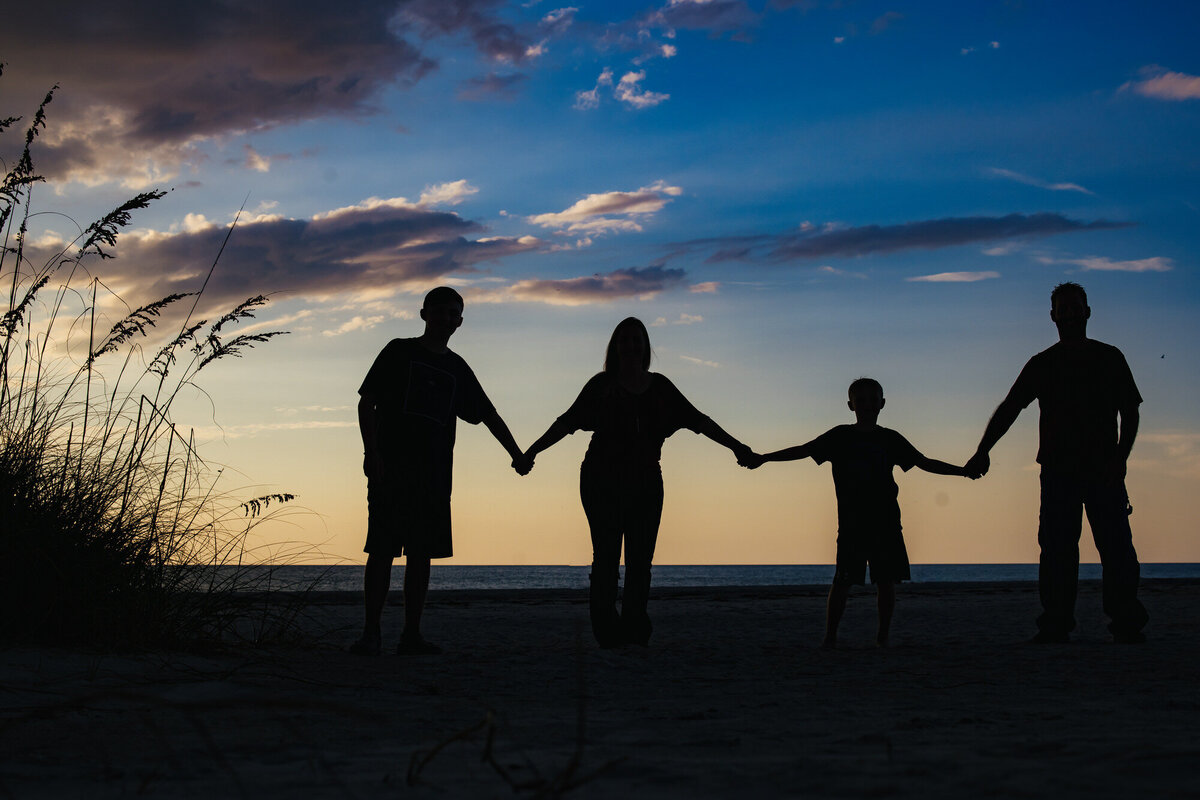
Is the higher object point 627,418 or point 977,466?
point 627,418

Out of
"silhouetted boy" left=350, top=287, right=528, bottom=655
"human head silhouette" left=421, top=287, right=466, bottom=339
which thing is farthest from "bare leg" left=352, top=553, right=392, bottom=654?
"human head silhouette" left=421, top=287, right=466, bottom=339

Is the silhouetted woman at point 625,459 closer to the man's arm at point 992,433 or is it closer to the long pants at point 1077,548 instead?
the man's arm at point 992,433

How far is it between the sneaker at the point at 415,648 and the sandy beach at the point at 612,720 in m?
0.16

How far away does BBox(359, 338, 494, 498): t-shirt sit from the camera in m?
5.34

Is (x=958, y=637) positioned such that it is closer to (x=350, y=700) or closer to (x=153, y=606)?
(x=350, y=700)

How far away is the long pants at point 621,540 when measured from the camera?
18.1ft

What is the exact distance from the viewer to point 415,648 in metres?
5.04

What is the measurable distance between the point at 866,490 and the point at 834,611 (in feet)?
2.48

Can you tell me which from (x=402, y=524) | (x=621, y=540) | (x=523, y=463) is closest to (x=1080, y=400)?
(x=621, y=540)

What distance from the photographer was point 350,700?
3.38 m

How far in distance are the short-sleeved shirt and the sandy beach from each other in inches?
43.9

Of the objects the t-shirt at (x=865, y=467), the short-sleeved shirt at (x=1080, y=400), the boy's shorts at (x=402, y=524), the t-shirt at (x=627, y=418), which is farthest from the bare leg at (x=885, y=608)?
the boy's shorts at (x=402, y=524)

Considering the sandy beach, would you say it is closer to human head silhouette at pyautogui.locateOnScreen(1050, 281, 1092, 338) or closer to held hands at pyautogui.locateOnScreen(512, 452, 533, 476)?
held hands at pyautogui.locateOnScreen(512, 452, 533, 476)

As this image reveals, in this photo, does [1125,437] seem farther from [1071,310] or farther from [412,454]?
[412,454]
